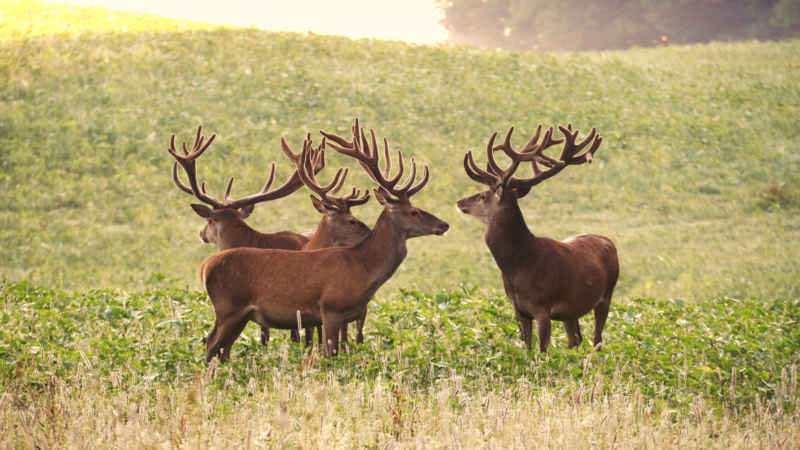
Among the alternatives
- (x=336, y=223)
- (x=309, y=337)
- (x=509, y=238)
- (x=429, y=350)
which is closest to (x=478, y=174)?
(x=509, y=238)

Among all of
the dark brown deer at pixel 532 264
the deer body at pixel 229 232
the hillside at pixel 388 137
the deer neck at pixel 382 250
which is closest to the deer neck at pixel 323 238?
the deer body at pixel 229 232

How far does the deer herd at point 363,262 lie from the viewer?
8102 mm

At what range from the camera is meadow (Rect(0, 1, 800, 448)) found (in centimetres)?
651

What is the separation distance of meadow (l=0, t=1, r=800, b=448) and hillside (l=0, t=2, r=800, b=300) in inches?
4.0

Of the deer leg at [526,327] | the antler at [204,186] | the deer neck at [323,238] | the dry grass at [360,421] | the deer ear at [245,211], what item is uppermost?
the antler at [204,186]

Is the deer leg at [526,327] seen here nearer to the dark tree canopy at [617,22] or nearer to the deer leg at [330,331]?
the deer leg at [330,331]

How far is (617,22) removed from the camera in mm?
64000

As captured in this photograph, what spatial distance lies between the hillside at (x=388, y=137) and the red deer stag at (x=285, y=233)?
670cm

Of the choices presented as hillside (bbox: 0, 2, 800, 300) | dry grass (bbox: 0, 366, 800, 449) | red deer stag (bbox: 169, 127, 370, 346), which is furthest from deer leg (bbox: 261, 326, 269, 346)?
hillside (bbox: 0, 2, 800, 300)

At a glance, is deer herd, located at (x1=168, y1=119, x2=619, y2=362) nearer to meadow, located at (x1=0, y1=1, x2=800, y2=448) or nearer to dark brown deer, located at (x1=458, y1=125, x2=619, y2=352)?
dark brown deer, located at (x1=458, y1=125, x2=619, y2=352)

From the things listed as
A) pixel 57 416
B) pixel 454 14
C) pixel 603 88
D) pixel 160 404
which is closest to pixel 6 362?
pixel 57 416

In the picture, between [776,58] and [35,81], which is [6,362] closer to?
[35,81]

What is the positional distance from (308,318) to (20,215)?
15.8 meters

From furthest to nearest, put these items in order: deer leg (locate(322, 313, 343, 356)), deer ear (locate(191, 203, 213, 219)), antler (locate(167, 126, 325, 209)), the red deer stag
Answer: antler (locate(167, 126, 325, 209)), deer ear (locate(191, 203, 213, 219)), the red deer stag, deer leg (locate(322, 313, 343, 356))
